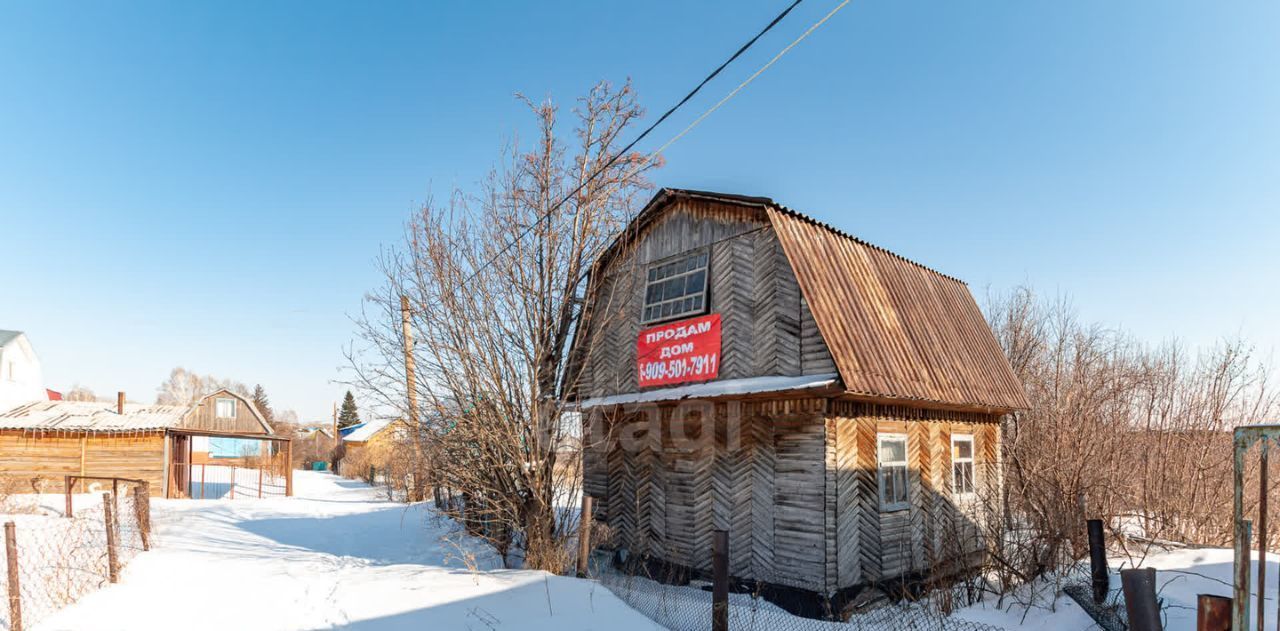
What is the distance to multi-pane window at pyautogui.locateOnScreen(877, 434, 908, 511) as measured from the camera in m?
10.6

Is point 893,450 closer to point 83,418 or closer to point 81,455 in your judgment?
point 81,455

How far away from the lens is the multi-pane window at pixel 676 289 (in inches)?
471

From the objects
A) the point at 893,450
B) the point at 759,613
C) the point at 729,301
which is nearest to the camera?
the point at 759,613

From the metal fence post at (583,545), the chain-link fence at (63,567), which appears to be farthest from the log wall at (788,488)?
the chain-link fence at (63,567)

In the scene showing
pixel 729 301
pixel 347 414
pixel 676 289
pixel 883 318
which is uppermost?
pixel 676 289

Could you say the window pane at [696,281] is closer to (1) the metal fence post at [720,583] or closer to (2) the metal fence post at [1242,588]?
(1) the metal fence post at [720,583]

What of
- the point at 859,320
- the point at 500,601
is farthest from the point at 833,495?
the point at 500,601

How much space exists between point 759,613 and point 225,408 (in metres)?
34.8

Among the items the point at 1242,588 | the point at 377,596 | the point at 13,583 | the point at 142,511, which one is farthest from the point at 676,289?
the point at 142,511

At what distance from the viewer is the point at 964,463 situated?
12.8m

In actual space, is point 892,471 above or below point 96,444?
above

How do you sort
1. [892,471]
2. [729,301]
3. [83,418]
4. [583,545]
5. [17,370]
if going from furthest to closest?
[17,370] → [83,418] → [729,301] → [892,471] → [583,545]

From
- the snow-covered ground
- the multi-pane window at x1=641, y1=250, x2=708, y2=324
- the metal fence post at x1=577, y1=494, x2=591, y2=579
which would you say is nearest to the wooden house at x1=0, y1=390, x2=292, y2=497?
the snow-covered ground

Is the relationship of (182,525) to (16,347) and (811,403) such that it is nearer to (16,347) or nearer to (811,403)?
(811,403)
